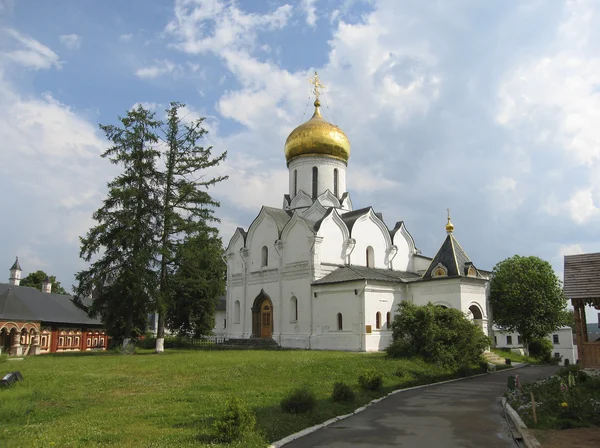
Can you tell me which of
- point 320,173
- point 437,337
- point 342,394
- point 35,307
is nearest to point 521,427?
point 342,394

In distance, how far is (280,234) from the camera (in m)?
29.7

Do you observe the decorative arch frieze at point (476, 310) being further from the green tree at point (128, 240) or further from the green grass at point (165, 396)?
the green tree at point (128, 240)

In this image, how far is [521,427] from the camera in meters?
9.27

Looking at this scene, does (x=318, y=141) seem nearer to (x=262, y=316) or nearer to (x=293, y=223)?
(x=293, y=223)

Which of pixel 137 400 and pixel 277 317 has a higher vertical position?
pixel 277 317

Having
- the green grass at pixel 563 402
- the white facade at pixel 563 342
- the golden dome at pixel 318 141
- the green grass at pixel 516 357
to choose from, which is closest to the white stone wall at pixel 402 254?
the golden dome at pixel 318 141

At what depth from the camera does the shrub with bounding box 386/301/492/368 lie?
1831cm

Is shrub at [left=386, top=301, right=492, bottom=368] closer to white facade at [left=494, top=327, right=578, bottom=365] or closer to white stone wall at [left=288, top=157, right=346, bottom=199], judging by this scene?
white stone wall at [left=288, top=157, right=346, bottom=199]

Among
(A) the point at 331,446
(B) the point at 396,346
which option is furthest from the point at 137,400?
(B) the point at 396,346

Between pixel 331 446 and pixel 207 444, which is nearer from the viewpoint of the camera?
pixel 207 444

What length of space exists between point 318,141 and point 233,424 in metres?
25.7

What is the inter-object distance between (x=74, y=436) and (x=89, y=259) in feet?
59.4

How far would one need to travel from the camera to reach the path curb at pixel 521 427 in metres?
8.12

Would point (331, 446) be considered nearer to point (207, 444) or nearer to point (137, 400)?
point (207, 444)
